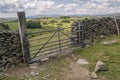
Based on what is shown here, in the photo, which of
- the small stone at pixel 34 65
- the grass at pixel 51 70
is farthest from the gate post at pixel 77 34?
the small stone at pixel 34 65

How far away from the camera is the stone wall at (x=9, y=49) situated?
1023 cm

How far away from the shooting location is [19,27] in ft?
34.8

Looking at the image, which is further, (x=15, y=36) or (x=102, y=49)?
(x=102, y=49)

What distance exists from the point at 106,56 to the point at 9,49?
4956mm

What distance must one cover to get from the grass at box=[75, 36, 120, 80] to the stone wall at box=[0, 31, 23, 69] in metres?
3.51

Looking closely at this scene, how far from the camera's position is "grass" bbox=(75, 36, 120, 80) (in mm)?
9313

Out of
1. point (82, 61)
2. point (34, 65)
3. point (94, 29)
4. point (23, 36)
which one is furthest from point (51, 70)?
point (94, 29)

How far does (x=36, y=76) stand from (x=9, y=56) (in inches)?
75.6

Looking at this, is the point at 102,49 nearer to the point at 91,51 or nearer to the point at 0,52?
the point at 91,51

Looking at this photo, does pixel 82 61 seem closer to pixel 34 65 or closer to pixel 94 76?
pixel 94 76

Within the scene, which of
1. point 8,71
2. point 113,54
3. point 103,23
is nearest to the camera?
point 8,71

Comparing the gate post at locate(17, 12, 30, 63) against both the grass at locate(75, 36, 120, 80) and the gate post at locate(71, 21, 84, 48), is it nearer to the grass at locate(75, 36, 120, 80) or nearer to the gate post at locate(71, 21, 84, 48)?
the grass at locate(75, 36, 120, 80)

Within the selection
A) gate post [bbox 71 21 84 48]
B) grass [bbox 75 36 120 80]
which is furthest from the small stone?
gate post [bbox 71 21 84 48]

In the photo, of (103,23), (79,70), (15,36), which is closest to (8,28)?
(15,36)
